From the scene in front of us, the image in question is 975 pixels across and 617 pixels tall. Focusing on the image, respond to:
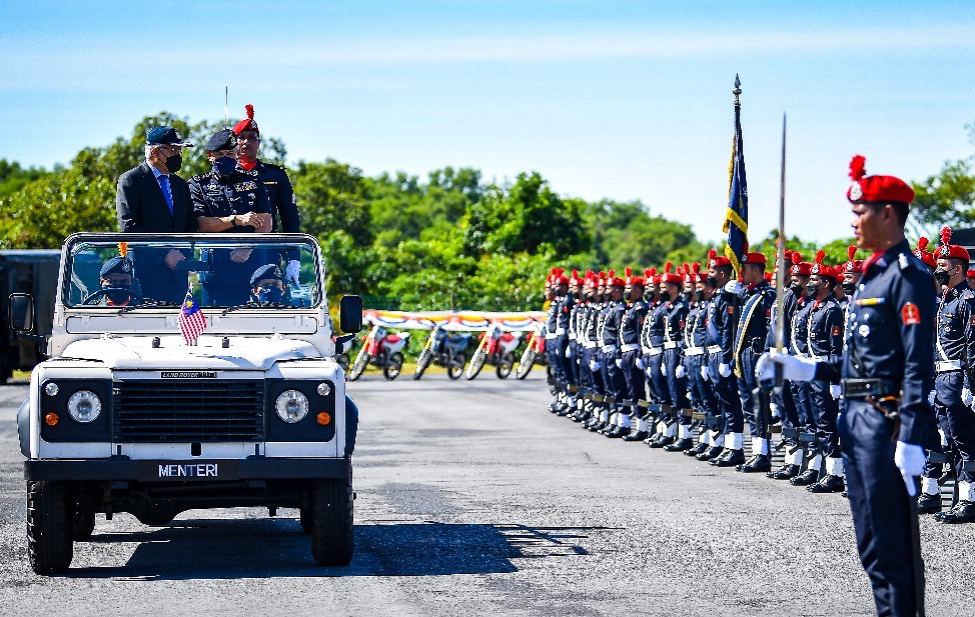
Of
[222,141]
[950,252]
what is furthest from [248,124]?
[950,252]

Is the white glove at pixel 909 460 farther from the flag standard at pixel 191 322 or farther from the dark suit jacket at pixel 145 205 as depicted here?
the dark suit jacket at pixel 145 205

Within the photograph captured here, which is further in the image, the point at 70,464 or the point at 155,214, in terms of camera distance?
the point at 155,214

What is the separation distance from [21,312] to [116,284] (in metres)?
0.70

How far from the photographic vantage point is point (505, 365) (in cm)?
3856

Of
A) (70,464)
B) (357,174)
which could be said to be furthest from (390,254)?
(70,464)

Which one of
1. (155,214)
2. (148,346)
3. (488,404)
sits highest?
Result: (155,214)

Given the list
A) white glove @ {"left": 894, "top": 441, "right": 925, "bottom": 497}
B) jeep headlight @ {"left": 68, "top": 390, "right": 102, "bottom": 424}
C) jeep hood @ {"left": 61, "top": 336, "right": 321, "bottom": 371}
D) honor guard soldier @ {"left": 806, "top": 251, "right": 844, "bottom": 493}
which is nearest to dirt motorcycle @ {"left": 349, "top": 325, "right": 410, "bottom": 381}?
honor guard soldier @ {"left": 806, "top": 251, "right": 844, "bottom": 493}

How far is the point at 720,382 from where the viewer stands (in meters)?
17.4

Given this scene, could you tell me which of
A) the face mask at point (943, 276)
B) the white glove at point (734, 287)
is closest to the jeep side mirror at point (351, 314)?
the face mask at point (943, 276)

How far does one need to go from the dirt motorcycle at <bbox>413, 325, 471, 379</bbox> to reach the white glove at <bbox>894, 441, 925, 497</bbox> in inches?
1212

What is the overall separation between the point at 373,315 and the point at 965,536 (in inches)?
1118

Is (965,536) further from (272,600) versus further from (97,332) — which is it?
(97,332)

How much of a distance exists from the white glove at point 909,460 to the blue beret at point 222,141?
6.66 metres

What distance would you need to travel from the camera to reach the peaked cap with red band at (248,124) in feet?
40.0
